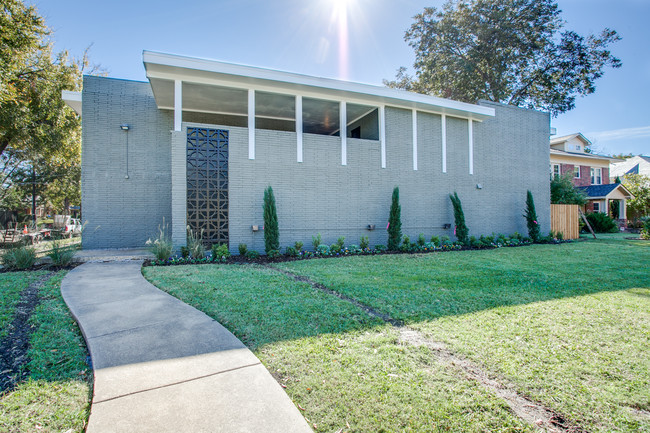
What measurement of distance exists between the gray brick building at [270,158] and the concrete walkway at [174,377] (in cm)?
541

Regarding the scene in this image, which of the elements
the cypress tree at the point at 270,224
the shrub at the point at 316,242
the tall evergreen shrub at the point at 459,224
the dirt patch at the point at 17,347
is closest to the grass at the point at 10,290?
the dirt patch at the point at 17,347

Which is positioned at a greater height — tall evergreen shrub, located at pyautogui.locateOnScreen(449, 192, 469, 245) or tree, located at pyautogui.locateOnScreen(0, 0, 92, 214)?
tree, located at pyautogui.locateOnScreen(0, 0, 92, 214)

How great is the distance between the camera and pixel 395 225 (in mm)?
9977

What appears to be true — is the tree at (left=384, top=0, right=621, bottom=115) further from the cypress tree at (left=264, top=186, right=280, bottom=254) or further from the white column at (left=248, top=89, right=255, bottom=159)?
the cypress tree at (left=264, top=186, right=280, bottom=254)

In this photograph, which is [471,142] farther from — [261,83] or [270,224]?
[270,224]

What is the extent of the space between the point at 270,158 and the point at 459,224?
22.2 ft

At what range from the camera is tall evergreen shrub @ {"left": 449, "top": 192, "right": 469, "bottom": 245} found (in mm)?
10961

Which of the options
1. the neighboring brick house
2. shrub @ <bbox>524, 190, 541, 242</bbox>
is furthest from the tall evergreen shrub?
the neighboring brick house

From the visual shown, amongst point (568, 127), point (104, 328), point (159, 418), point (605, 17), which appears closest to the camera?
point (159, 418)

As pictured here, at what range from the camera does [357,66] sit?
13500mm

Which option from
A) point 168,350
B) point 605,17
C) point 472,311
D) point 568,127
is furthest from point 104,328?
point 568,127

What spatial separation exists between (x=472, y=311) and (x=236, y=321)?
8.85 feet

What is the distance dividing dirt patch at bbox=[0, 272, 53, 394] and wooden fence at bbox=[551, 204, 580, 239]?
1695 cm

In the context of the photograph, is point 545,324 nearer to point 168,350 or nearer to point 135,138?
point 168,350
